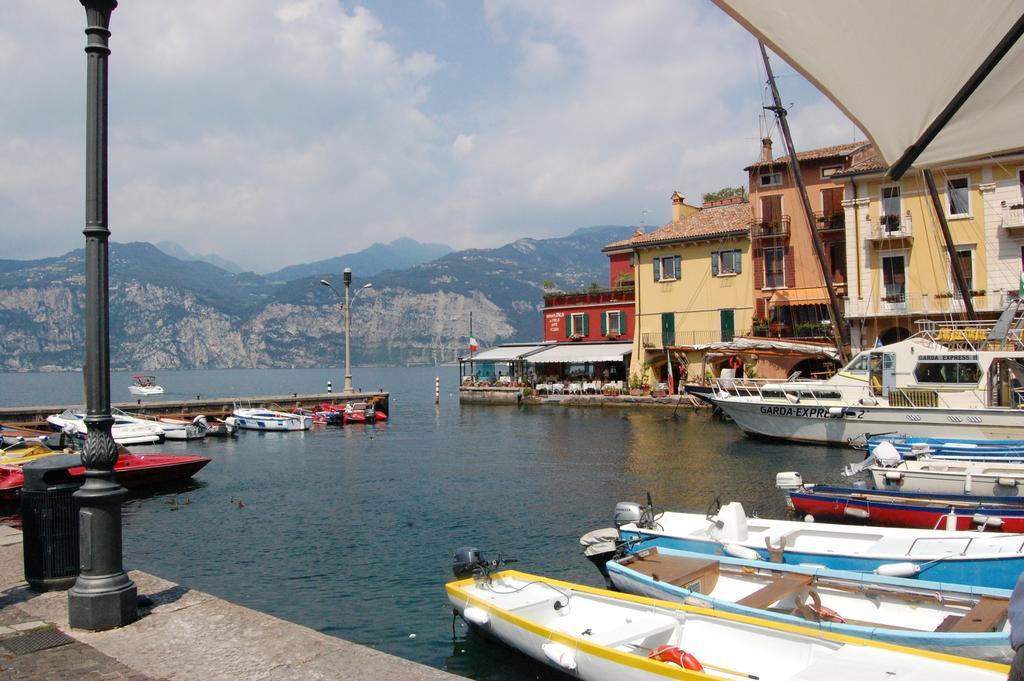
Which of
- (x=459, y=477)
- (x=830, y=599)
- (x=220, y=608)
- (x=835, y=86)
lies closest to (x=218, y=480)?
(x=459, y=477)

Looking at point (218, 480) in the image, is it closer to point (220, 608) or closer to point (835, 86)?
point (220, 608)

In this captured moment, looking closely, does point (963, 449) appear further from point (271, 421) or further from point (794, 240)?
point (271, 421)

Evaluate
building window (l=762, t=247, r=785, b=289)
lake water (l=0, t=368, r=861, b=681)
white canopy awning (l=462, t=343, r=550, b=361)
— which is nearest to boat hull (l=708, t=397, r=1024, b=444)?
lake water (l=0, t=368, r=861, b=681)

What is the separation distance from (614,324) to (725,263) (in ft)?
39.7

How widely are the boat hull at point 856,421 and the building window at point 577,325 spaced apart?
28.8 meters

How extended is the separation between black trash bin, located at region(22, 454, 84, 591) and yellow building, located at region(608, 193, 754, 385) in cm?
4779

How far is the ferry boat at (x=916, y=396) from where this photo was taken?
27.7m

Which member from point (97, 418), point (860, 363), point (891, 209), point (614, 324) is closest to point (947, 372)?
point (860, 363)

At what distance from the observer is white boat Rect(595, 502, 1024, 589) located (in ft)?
35.2

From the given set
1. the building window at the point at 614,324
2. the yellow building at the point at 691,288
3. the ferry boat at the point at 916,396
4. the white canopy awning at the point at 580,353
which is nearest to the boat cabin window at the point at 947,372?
the ferry boat at the point at 916,396

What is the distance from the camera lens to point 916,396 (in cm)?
2928

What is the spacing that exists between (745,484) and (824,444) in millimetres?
10380

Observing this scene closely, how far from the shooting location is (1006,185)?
40.1 m

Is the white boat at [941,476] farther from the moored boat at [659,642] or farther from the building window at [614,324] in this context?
the building window at [614,324]
